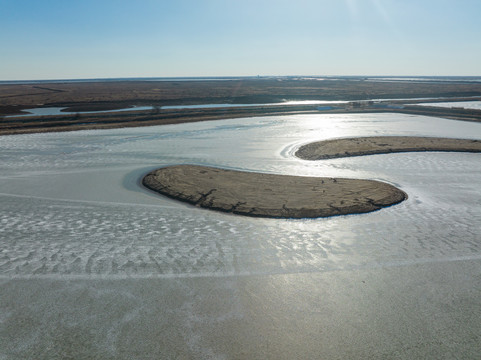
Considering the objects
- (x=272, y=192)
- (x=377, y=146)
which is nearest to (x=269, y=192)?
(x=272, y=192)

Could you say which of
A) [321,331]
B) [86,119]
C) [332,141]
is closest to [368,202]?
[321,331]

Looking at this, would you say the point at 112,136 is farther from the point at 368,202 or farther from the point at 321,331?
the point at 321,331

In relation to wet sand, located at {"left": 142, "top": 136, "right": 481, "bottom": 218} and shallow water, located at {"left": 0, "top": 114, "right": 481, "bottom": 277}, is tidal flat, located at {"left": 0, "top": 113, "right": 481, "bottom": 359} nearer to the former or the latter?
shallow water, located at {"left": 0, "top": 114, "right": 481, "bottom": 277}

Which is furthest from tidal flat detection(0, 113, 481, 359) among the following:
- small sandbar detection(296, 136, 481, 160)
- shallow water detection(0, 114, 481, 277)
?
small sandbar detection(296, 136, 481, 160)

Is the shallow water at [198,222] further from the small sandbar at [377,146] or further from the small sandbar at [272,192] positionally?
the small sandbar at [377,146]

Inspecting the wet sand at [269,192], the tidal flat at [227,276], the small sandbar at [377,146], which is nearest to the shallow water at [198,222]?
the tidal flat at [227,276]
